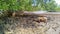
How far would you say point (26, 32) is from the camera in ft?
6.10

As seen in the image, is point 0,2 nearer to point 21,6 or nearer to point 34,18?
point 21,6

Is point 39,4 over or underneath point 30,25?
over

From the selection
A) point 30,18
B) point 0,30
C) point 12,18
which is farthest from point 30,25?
point 0,30

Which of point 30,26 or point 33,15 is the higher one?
point 33,15

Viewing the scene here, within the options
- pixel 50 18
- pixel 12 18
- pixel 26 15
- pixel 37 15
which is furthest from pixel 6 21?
pixel 50 18

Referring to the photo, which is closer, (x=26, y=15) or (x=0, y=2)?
(x=0, y=2)

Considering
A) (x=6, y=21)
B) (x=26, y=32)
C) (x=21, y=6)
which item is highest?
(x=21, y=6)

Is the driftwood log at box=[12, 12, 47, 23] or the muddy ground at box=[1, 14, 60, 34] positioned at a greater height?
the driftwood log at box=[12, 12, 47, 23]

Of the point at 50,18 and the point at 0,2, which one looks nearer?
the point at 0,2

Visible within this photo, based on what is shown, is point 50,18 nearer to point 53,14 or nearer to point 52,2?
point 53,14

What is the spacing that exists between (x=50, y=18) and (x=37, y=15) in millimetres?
172

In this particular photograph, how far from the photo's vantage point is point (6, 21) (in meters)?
1.91

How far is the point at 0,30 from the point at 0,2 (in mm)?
363

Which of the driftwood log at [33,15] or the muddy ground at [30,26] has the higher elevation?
the driftwood log at [33,15]
